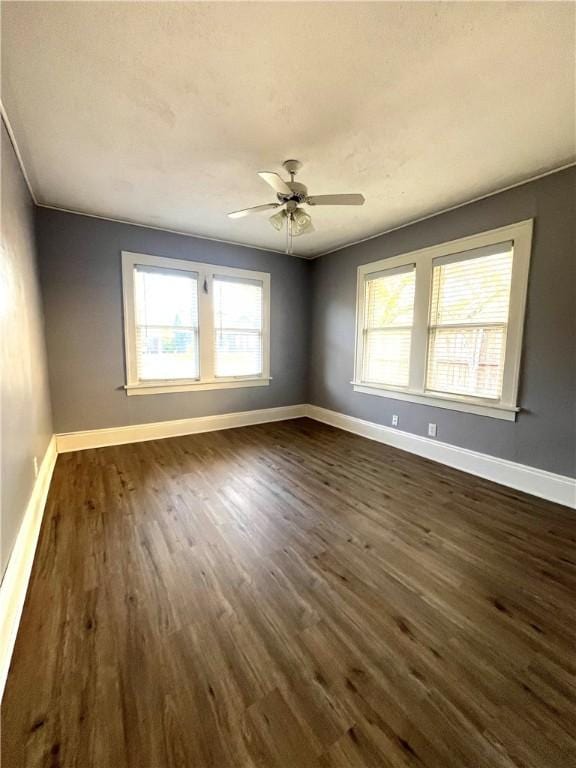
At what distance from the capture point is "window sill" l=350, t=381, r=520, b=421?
290 cm

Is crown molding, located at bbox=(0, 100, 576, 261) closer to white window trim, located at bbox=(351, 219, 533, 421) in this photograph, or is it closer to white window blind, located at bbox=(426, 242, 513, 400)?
white window trim, located at bbox=(351, 219, 533, 421)

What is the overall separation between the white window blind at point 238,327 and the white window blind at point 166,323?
0.33 meters

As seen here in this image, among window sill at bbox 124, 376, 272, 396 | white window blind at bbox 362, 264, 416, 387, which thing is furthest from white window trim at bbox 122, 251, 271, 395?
white window blind at bbox 362, 264, 416, 387

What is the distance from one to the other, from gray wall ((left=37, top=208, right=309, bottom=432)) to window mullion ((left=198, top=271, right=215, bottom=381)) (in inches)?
10.8

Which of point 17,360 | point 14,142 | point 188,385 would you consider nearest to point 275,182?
point 14,142

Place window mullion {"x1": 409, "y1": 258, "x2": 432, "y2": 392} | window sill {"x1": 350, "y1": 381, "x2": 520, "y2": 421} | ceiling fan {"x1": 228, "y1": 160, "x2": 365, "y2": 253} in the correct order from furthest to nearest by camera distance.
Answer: window mullion {"x1": 409, "y1": 258, "x2": 432, "y2": 392} → window sill {"x1": 350, "y1": 381, "x2": 520, "y2": 421} → ceiling fan {"x1": 228, "y1": 160, "x2": 365, "y2": 253}

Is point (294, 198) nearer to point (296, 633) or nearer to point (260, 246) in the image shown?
point (260, 246)

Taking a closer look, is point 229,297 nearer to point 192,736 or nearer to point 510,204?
point 510,204

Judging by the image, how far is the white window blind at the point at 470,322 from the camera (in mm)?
2914

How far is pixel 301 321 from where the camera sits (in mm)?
5238

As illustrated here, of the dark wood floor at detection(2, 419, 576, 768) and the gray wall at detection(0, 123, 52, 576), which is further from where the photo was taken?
the gray wall at detection(0, 123, 52, 576)

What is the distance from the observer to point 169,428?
167 inches

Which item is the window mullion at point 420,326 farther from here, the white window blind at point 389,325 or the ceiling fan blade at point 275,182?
the ceiling fan blade at point 275,182

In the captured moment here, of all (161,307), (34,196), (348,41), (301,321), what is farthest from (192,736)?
(301,321)
